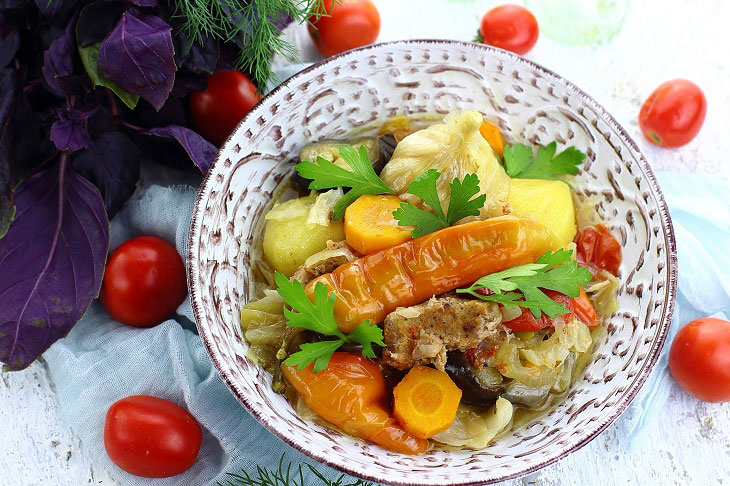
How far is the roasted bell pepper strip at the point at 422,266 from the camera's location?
244 cm

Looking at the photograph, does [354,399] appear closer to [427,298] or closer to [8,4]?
[427,298]

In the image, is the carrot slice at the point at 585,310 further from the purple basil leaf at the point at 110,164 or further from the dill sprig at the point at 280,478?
the purple basil leaf at the point at 110,164

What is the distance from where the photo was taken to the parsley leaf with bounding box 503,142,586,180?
2934mm

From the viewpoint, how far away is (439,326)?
2406 mm

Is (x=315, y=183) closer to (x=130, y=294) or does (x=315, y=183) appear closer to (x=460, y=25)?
(x=130, y=294)

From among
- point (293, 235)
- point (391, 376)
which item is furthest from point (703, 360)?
point (293, 235)

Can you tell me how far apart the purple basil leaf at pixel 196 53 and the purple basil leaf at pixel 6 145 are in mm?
687

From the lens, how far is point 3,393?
3.13 metres

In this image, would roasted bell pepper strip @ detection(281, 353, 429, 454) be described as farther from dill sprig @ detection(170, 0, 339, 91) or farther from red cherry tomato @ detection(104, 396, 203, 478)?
dill sprig @ detection(170, 0, 339, 91)

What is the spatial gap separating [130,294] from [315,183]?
3.40ft

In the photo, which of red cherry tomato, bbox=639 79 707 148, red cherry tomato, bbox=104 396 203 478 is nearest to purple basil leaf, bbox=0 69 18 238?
red cherry tomato, bbox=104 396 203 478

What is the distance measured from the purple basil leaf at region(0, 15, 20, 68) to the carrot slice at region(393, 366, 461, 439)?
209 cm

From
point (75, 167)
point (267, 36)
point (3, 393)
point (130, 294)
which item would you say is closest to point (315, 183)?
point (267, 36)

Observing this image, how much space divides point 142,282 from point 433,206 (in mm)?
1390
